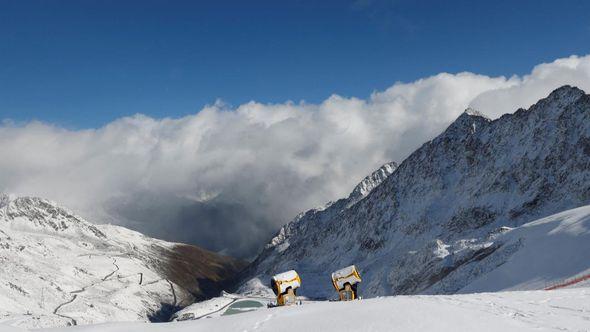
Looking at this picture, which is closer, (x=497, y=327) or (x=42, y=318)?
(x=497, y=327)

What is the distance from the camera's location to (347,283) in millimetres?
32375

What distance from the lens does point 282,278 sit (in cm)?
3117

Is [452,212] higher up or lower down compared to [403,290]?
higher up

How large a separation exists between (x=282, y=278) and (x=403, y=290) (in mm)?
105607

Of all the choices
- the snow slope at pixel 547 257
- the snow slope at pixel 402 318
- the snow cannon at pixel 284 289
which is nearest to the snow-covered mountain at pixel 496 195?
the snow slope at pixel 547 257

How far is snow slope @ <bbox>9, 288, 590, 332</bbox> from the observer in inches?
799

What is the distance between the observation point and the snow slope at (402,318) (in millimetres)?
20297

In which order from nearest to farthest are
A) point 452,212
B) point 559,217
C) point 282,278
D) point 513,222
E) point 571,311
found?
point 571,311 → point 282,278 → point 559,217 → point 513,222 → point 452,212

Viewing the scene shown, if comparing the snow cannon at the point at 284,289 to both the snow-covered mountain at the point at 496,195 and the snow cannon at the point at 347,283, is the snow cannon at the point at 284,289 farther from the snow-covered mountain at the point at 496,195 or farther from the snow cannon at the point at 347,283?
the snow-covered mountain at the point at 496,195

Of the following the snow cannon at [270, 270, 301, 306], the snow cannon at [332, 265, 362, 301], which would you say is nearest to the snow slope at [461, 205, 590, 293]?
the snow cannon at [332, 265, 362, 301]

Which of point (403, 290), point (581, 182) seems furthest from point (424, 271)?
point (581, 182)

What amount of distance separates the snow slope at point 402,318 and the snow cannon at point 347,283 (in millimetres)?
6753

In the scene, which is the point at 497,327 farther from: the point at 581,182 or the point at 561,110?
the point at 561,110

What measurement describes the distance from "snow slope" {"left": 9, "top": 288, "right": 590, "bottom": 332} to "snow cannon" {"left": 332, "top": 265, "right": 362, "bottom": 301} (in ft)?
22.2
